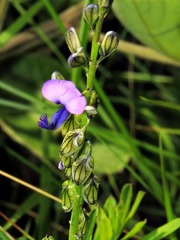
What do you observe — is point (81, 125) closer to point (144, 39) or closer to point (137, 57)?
point (144, 39)

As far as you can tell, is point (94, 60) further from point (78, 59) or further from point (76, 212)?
point (76, 212)

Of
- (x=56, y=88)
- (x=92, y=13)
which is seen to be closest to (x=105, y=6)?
(x=92, y=13)

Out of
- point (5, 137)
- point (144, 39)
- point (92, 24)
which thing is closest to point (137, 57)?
point (144, 39)

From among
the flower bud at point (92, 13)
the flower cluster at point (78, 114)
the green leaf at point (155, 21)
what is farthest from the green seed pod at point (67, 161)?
the green leaf at point (155, 21)

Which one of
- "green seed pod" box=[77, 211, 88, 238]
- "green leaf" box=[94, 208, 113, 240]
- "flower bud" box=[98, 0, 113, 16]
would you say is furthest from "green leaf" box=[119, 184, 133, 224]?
"flower bud" box=[98, 0, 113, 16]

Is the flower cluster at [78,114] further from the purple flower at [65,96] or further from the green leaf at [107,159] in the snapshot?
the green leaf at [107,159]
